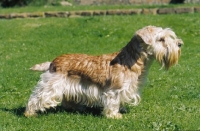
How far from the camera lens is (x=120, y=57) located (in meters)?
8.75

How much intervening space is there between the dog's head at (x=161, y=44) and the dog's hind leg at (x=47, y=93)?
5.32 ft

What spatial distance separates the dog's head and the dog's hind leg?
162 cm

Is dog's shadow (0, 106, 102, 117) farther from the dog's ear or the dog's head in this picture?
the dog's ear

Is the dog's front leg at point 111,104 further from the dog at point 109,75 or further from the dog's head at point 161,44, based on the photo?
the dog's head at point 161,44

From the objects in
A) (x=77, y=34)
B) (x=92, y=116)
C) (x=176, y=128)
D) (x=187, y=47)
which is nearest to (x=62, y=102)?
(x=92, y=116)

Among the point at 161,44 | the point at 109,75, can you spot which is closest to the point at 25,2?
the point at 109,75

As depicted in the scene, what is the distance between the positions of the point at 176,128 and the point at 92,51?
29.2 feet

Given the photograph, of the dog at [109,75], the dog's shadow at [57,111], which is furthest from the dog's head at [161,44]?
the dog's shadow at [57,111]

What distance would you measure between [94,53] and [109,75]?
7639mm

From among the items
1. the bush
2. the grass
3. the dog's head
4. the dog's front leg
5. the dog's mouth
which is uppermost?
the dog's head

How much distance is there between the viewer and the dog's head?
8.58 m

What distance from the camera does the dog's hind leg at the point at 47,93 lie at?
888 cm

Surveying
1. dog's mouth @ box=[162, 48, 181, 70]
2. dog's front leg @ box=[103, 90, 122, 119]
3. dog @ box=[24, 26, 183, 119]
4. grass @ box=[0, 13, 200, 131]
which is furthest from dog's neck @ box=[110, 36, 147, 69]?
grass @ box=[0, 13, 200, 131]

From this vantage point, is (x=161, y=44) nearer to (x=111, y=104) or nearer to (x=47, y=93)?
(x=111, y=104)
